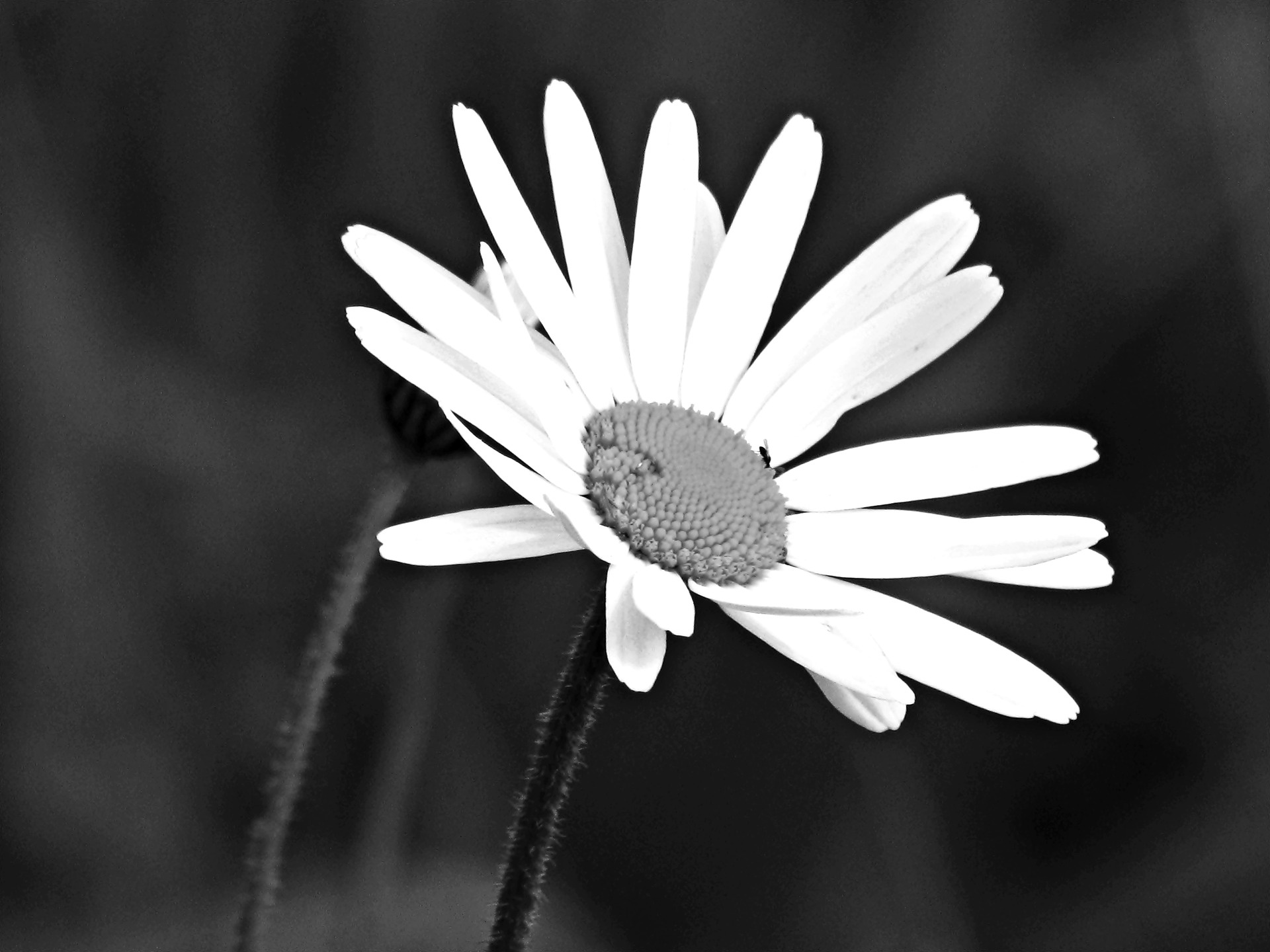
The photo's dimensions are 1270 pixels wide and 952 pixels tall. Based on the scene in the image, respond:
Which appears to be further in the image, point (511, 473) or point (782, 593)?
point (782, 593)

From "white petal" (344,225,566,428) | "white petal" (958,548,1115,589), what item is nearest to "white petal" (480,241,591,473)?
"white petal" (344,225,566,428)

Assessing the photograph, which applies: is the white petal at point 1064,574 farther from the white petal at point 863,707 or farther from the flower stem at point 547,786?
the flower stem at point 547,786

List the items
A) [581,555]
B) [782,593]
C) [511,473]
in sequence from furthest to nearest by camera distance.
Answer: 1. [581,555]
2. [782,593]
3. [511,473]

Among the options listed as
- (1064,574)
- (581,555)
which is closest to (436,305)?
(1064,574)

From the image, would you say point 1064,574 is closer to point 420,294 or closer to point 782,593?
point 782,593

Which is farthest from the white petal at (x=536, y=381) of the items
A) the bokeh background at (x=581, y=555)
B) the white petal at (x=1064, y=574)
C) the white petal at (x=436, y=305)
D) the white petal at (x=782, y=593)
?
the bokeh background at (x=581, y=555)

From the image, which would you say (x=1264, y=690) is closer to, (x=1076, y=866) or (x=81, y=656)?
Answer: (x=1076, y=866)

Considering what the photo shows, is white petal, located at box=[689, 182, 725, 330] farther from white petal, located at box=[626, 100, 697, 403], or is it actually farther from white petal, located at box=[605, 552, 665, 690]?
white petal, located at box=[605, 552, 665, 690]
